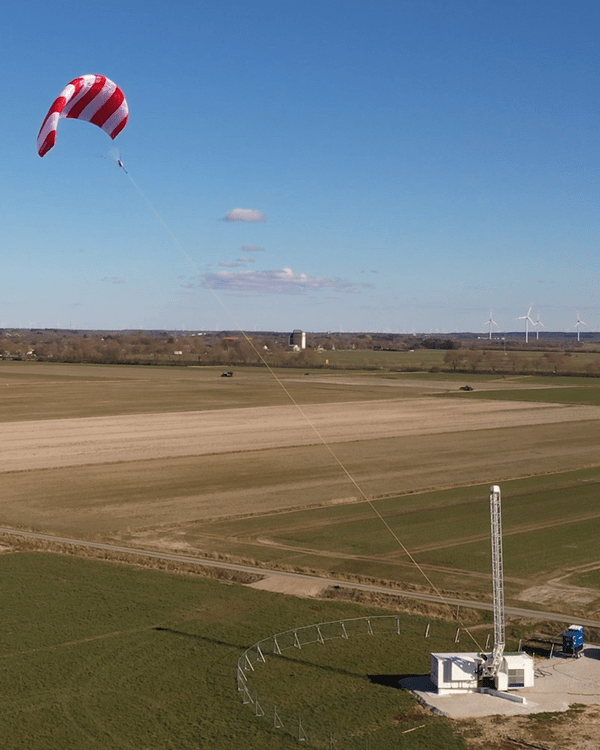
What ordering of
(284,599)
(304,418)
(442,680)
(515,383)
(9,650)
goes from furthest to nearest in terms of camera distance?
(515,383), (304,418), (284,599), (9,650), (442,680)

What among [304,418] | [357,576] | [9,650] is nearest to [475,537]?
[357,576]

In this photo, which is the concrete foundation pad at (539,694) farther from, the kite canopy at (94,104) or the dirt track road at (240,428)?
the dirt track road at (240,428)

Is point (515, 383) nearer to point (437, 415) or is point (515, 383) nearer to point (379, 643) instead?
point (437, 415)

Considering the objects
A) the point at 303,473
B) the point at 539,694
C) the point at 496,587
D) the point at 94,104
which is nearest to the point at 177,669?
the point at 496,587

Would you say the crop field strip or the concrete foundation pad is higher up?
the crop field strip

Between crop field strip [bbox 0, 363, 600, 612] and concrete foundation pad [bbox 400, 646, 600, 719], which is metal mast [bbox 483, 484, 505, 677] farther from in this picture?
crop field strip [bbox 0, 363, 600, 612]

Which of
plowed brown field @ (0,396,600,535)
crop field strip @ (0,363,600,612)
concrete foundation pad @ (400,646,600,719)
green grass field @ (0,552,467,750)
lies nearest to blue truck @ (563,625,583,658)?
concrete foundation pad @ (400,646,600,719)
